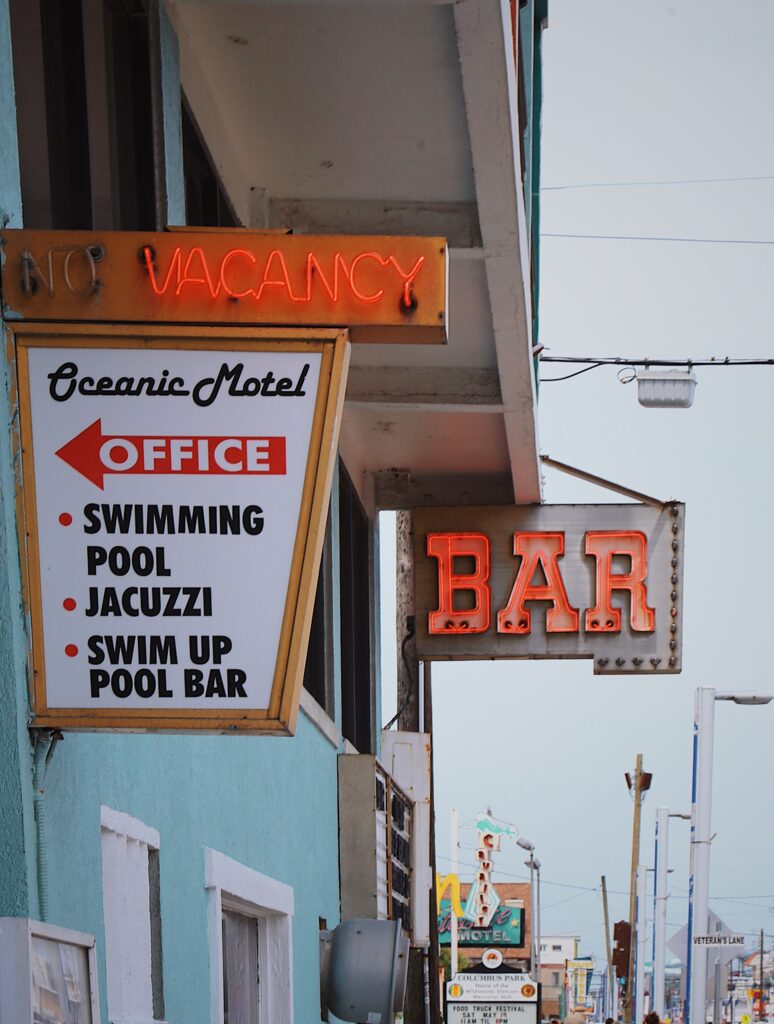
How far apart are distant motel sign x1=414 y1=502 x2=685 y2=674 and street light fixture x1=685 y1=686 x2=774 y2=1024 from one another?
8287 millimetres

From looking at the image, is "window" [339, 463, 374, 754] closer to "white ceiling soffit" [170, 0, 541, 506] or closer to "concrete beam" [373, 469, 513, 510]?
"concrete beam" [373, 469, 513, 510]

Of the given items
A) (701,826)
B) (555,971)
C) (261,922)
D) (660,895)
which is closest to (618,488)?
(261,922)

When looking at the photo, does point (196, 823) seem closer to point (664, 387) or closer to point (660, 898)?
point (664, 387)

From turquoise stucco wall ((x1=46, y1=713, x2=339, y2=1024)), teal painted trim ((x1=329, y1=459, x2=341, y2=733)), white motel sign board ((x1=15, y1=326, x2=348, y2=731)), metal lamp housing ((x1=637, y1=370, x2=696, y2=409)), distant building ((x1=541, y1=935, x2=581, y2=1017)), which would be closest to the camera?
white motel sign board ((x1=15, y1=326, x2=348, y2=731))

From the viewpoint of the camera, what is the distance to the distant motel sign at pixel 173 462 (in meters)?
4.36

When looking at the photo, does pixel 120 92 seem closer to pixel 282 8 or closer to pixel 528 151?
pixel 282 8

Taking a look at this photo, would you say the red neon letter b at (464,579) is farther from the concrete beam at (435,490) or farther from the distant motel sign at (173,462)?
the distant motel sign at (173,462)

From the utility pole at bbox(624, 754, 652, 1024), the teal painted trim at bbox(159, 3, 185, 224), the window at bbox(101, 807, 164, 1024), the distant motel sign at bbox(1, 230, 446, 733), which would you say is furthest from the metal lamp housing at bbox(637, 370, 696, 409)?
the utility pole at bbox(624, 754, 652, 1024)

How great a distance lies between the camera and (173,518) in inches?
174

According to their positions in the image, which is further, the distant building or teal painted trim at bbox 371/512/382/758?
the distant building

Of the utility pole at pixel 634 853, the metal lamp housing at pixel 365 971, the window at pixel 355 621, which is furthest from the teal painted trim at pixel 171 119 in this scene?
the utility pole at pixel 634 853

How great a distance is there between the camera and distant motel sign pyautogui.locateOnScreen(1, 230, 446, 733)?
14.3ft

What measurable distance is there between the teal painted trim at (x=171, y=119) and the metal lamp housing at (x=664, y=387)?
9109 mm

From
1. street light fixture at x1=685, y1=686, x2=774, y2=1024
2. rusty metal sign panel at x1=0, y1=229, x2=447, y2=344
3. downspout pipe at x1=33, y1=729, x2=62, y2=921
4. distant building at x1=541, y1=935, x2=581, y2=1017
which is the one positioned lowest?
distant building at x1=541, y1=935, x2=581, y2=1017
